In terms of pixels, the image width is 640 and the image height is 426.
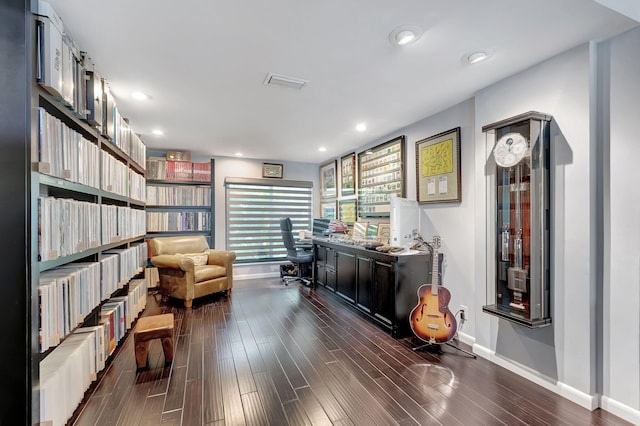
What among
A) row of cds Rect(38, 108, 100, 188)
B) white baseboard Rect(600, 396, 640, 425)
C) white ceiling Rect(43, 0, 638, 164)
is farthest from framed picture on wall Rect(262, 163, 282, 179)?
white baseboard Rect(600, 396, 640, 425)

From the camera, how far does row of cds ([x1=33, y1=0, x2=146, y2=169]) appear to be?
4.48 ft

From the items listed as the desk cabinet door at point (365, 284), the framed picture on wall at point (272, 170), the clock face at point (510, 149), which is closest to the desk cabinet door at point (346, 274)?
the desk cabinet door at point (365, 284)

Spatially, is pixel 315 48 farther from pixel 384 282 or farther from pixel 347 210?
pixel 347 210

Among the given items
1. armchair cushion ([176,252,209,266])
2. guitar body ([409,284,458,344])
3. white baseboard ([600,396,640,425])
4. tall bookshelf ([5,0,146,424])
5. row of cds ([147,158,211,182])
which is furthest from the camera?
row of cds ([147,158,211,182])

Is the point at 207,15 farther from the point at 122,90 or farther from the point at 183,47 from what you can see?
→ the point at 122,90

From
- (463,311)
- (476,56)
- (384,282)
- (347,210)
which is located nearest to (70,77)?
(476,56)

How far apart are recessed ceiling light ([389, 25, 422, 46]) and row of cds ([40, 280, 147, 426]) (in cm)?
273

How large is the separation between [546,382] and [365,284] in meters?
1.76

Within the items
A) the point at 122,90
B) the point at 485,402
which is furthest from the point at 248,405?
the point at 122,90

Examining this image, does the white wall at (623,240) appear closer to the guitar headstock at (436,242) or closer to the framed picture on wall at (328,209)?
the guitar headstock at (436,242)

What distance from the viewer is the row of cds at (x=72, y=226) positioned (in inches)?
54.9

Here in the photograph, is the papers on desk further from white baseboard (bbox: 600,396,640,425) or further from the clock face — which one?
white baseboard (bbox: 600,396,640,425)

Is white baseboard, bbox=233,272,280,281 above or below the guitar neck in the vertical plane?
below

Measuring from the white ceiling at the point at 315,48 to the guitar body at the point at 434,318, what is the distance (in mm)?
1891
